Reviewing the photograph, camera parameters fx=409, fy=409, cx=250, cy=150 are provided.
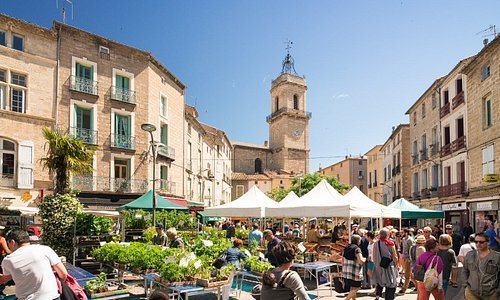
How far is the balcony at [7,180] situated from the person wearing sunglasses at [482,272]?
1932 cm

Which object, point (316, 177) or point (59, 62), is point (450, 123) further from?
point (316, 177)

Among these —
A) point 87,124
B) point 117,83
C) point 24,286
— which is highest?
point 117,83

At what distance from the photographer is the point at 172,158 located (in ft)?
90.4

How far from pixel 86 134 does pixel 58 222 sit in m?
12.4

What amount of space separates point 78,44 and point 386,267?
66.9 feet

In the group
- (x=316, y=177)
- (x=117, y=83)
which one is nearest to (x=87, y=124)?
(x=117, y=83)

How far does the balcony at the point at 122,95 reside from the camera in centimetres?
2344

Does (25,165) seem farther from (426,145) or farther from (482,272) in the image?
(426,145)

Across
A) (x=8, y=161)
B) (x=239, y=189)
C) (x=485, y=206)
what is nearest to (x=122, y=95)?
(x=8, y=161)

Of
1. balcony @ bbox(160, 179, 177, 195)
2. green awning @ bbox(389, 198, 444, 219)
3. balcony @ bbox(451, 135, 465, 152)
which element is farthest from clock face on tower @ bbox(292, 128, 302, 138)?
green awning @ bbox(389, 198, 444, 219)

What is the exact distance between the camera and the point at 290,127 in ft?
211

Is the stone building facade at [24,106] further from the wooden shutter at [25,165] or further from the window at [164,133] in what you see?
the window at [164,133]

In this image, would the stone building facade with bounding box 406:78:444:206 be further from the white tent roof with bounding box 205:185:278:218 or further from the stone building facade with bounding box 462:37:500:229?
the white tent roof with bounding box 205:185:278:218

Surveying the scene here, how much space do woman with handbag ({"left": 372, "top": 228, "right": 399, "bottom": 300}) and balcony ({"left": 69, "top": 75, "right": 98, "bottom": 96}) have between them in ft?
61.7
